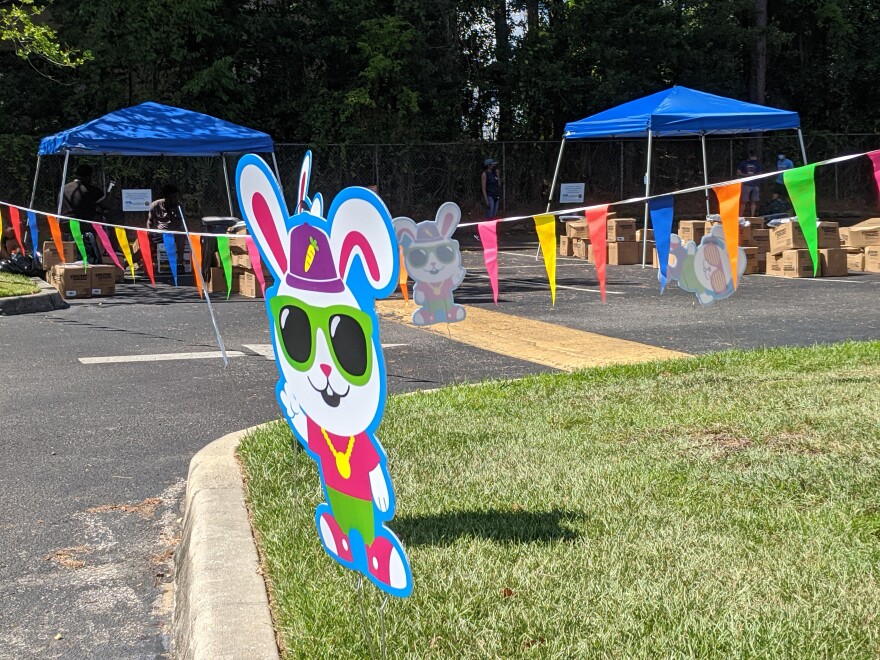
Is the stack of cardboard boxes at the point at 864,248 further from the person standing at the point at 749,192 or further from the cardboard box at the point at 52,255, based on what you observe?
the cardboard box at the point at 52,255

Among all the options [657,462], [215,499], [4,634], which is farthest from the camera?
[657,462]

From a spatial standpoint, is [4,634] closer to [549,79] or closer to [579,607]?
[579,607]

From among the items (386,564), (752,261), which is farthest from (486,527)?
(752,261)

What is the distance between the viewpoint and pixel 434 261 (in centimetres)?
730

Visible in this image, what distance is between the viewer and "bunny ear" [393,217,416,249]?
22.7 feet

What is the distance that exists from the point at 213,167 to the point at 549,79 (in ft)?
33.7

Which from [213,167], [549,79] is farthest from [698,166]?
[213,167]

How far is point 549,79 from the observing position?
31.6 metres

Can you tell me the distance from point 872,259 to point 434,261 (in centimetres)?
1182

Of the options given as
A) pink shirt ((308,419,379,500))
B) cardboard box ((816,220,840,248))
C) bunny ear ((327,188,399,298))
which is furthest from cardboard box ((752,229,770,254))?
bunny ear ((327,188,399,298))

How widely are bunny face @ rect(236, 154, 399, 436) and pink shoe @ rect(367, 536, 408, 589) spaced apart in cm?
32

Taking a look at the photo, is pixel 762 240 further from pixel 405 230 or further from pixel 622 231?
pixel 405 230

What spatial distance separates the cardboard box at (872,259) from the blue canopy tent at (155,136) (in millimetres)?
9712

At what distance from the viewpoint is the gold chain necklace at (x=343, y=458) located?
3.10 meters
